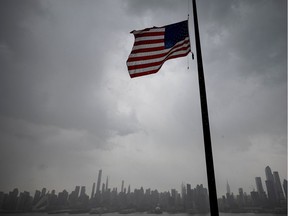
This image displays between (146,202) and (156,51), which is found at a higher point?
(156,51)

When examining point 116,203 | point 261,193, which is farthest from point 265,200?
point 116,203

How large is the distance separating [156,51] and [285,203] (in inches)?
7684

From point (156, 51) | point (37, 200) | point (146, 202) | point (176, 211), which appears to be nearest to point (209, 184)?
point (156, 51)

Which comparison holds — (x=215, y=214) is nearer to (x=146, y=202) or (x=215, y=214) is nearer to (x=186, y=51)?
(x=186, y=51)

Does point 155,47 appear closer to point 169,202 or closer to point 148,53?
point 148,53

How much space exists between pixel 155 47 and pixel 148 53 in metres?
0.42

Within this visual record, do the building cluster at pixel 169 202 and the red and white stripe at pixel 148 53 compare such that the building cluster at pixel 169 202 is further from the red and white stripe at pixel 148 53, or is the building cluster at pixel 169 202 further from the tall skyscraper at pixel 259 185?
the red and white stripe at pixel 148 53

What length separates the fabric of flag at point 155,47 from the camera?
24.6ft

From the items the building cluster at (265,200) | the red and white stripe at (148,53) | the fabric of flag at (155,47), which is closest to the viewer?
the fabric of flag at (155,47)

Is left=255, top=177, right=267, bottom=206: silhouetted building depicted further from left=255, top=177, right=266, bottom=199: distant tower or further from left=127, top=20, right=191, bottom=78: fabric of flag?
left=127, top=20, right=191, bottom=78: fabric of flag

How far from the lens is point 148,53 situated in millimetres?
8086

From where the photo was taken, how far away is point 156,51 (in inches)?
316

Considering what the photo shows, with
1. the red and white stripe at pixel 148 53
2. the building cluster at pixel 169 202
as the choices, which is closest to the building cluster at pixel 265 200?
the building cluster at pixel 169 202

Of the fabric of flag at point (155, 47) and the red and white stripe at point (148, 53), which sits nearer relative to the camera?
the fabric of flag at point (155, 47)
